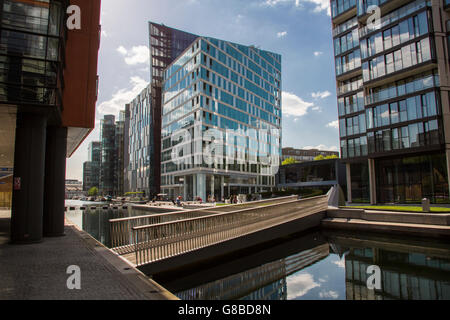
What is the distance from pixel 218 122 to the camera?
55.8 metres

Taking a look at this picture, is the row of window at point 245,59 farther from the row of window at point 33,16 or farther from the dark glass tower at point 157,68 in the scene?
the row of window at point 33,16

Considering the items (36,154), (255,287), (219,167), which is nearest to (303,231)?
(255,287)

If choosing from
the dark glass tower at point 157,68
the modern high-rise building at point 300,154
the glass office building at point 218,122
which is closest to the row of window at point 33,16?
the glass office building at point 218,122

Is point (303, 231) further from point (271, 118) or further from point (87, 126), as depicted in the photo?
point (271, 118)

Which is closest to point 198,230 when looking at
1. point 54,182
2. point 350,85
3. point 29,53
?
point 54,182

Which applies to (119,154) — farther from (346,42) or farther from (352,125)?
(352,125)

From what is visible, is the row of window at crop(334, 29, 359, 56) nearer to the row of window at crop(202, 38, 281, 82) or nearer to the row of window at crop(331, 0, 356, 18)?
the row of window at crop(331, 0, 356, 18)

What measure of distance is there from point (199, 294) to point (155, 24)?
3645 inches

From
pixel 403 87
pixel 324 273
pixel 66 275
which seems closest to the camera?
pixel 66 275

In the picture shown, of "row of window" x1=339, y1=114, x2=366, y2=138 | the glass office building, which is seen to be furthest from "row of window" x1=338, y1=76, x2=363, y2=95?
the glass office building

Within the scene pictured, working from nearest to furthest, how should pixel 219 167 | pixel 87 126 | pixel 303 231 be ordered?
pixel 87 126, pixel 303 231, pixel 219 167

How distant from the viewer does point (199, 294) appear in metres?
7.86

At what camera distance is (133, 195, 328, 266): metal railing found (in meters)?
8.59

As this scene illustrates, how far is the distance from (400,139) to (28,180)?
31487 millimetres
